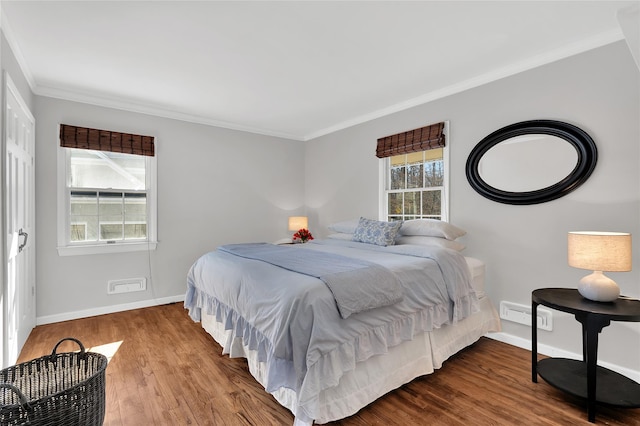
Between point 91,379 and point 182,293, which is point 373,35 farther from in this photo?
point 182,293

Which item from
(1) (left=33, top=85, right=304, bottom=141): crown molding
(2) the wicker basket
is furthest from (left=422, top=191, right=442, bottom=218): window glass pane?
(2) the wicker basket

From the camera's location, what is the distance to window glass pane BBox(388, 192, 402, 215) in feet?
13.0

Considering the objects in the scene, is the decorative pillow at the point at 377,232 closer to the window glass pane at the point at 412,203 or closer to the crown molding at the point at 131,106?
the window glass pane at the point at 412,203

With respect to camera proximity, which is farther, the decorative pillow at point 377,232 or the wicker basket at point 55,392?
the decorative pillow at point 377,232

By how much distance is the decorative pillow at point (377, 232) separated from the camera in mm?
3199

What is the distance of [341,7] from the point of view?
6.64 ft

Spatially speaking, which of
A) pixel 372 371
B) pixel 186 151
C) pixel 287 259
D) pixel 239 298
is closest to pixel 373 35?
pixel 287 259

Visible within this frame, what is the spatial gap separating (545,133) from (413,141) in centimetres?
130

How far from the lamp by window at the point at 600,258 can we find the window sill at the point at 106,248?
428 centimetres

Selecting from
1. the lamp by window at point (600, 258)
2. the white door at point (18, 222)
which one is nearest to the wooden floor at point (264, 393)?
the white door at point (18, 222)

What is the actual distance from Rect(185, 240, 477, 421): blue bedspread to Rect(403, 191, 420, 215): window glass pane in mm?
988

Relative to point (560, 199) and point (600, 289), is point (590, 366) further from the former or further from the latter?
point (560, 199)

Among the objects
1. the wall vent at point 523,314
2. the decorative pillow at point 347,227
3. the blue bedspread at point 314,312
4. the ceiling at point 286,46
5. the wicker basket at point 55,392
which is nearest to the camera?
the wicker basket at point 55,392

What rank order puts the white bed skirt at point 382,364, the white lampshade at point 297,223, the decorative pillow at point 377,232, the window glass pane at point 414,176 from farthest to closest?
the white lampshade at point 297,223 → the window glass pane at point 414,176 → the decorative pillow at point 377,232 → the white bed skirt at point 382,364
